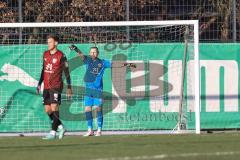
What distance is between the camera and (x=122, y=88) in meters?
18.0

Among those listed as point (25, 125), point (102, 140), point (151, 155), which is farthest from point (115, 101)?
point (151, 155)

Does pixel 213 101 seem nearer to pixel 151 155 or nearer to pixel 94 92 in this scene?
pixel 94 92

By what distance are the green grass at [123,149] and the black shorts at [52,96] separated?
117 cm

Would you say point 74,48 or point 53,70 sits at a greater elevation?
point 74,48

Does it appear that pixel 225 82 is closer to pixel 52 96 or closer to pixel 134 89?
pixel 134 89

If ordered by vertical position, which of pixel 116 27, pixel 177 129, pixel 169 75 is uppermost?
pixel 116 27

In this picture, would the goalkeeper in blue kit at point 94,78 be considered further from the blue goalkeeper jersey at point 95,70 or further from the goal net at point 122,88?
the goal net at point 122,88

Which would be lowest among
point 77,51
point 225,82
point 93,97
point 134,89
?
point 93,97

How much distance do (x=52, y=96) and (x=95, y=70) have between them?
2154 millimetres

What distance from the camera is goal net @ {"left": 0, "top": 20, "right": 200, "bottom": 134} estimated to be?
17.9 metres

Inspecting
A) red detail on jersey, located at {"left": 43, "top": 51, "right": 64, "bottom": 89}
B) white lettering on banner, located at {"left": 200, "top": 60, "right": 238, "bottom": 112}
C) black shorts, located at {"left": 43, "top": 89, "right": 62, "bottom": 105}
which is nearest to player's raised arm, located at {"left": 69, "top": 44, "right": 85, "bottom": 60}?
red detail on jersey, located at {"left": 43, "top": 51, "right": 64, "bottom": 89}

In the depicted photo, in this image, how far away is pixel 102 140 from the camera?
14078mm

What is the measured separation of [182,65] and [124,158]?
325 inches

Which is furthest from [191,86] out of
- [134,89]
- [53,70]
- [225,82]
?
[53,70]
